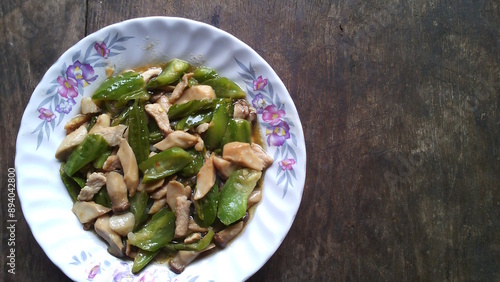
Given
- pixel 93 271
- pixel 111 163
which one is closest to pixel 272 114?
pixel 111 163

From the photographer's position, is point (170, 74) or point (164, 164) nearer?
point (164, 164)

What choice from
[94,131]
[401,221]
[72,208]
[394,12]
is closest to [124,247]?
[72,208]

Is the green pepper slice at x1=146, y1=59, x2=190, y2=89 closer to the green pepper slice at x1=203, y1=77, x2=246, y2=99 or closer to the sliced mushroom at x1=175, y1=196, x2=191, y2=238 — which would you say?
the green pepper slice at x1=203, y1=77, x2=246, y2=99

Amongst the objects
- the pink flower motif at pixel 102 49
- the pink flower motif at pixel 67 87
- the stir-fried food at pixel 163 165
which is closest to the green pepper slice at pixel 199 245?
the stir-fried food at pixel 163 165

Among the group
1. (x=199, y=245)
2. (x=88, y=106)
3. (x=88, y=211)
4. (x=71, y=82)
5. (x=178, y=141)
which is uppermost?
(x=71, y=82)

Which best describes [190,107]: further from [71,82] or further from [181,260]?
[181,260]

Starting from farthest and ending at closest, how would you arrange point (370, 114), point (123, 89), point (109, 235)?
point (370, 114) < point (123, 89) < point (109, 235)
